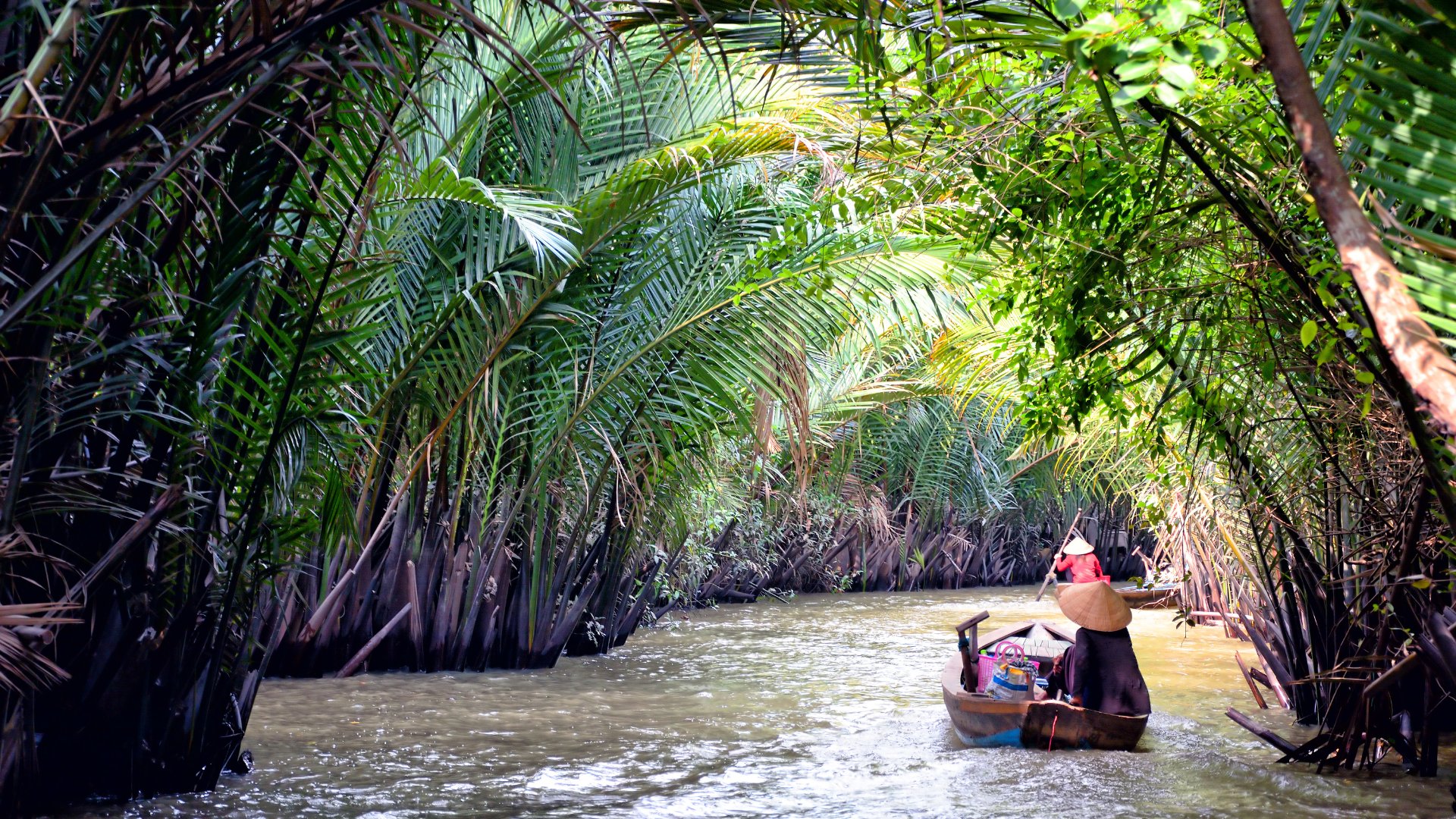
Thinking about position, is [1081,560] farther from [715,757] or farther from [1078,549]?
[715,757]

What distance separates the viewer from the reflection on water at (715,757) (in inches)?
228

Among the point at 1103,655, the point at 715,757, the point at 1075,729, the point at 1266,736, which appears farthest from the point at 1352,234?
the point at 1103,655

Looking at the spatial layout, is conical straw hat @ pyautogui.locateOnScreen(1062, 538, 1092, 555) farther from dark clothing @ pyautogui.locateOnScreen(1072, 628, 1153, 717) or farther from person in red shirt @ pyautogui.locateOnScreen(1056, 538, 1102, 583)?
dark clothing @ pyautogui.locateOnScreen(1072, 628, 1153, 717)

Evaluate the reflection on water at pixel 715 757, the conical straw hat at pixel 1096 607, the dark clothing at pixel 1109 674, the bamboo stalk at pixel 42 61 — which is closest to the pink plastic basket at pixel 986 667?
the reflection on water at pixel 715 757

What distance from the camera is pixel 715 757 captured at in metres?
7.04

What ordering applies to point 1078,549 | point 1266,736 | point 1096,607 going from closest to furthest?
point 1266,736 < point 1096,607 < point 1078,549

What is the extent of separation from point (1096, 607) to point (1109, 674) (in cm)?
46

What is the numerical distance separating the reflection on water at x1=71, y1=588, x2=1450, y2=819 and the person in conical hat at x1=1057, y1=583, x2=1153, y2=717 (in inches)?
14.0

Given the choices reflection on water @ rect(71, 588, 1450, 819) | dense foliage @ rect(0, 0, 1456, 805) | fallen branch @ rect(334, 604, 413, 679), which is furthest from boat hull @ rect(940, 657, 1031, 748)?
fallen branch @ rect(334, 604, 413, 679)

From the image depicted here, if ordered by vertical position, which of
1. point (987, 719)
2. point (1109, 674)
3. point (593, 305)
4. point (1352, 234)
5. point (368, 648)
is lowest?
point (987, 719)

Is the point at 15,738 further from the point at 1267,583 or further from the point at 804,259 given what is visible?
the point at 1267,583

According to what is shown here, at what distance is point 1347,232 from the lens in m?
1.20

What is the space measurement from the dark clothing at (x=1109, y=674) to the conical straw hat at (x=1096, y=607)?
8cm

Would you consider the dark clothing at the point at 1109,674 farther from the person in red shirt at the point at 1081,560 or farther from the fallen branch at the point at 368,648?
the fallen branch at the point at 368,648
